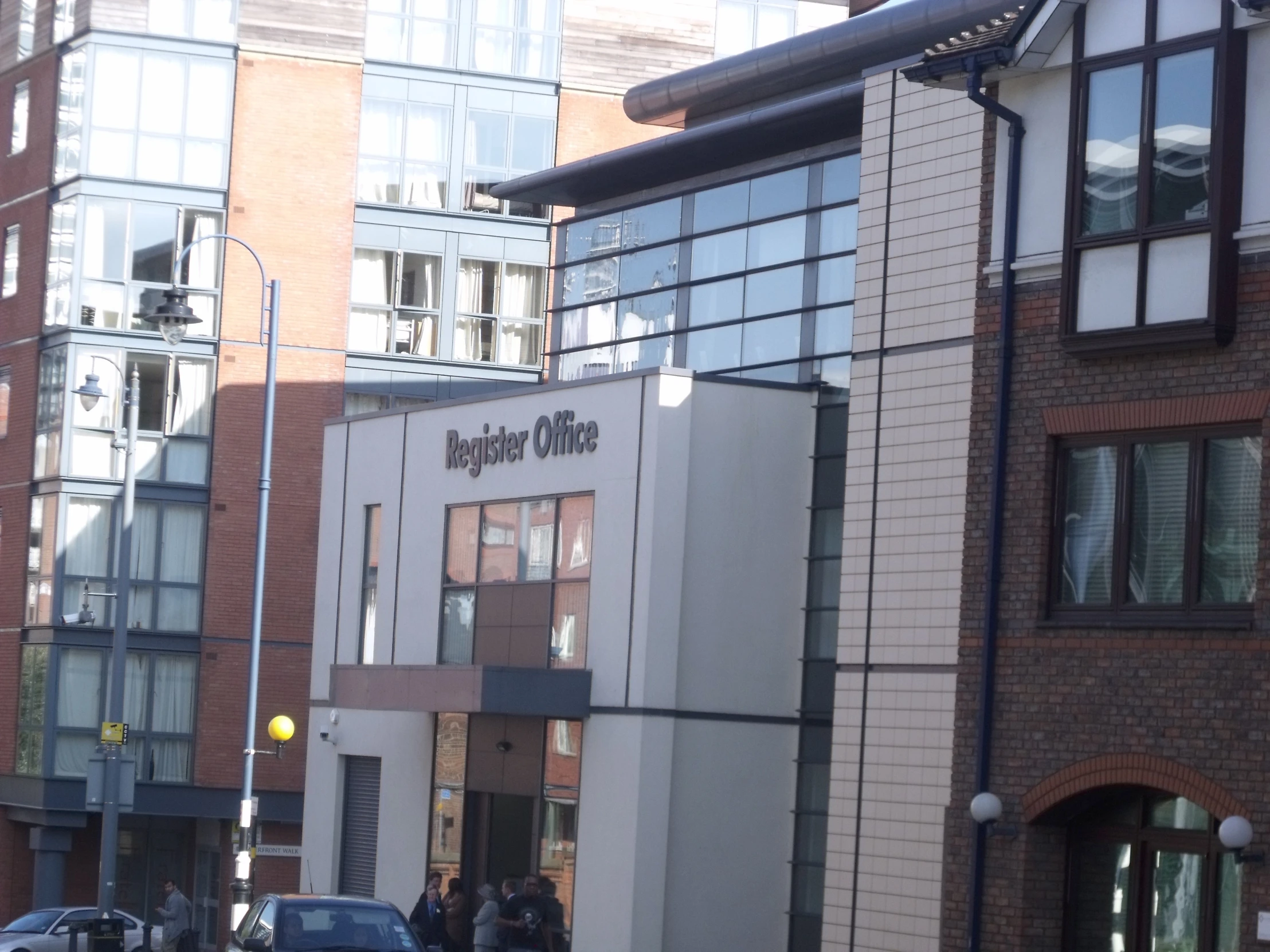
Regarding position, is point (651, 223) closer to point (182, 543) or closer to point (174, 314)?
point (174, 314)

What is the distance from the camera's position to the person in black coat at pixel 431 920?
80.6 ft

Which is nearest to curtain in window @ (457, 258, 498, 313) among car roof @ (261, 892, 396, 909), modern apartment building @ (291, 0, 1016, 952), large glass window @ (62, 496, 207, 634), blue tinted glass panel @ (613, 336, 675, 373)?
large glass window @ (62, 496, 207, 634)

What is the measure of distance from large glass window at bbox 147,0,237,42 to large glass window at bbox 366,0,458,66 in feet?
9.39

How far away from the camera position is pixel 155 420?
4031cm

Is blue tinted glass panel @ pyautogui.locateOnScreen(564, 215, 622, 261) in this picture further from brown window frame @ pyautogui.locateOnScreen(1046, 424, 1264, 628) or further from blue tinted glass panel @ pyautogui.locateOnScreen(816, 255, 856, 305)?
brown window frame @ pyautogui.locateOnScreen(1046, 424, 1264, 628)

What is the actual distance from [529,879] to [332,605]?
7.06 m

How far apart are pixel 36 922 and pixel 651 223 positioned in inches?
606

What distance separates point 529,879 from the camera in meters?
23.8

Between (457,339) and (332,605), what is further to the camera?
(457,339)

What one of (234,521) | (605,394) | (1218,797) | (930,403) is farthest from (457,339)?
(1218,797)

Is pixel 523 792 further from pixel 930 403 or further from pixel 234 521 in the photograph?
pixel 234 521

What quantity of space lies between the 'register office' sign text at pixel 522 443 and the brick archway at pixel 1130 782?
29.4 feet

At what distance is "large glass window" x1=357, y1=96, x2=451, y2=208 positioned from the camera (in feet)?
136

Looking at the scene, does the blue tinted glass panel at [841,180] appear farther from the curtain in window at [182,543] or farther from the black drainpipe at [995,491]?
the curtain in window at [182,543]
